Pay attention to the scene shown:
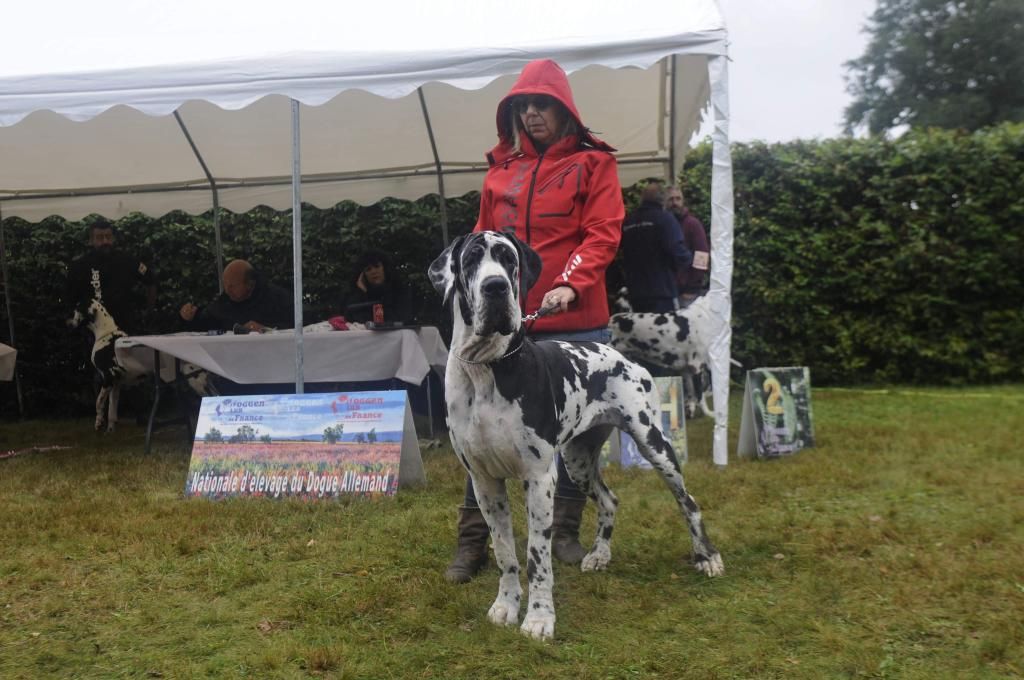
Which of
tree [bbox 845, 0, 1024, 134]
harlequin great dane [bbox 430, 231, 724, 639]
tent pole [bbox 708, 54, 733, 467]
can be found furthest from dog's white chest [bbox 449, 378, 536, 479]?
tree [bbox 845, 0, 1024, 134]

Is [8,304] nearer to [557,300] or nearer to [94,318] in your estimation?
[94,318]

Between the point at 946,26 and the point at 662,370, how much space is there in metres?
22.7

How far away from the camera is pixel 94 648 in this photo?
9.44 ft

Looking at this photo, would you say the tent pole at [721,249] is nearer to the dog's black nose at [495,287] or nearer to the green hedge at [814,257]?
the dog's black nose at [495,287]

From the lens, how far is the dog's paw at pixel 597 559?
11.8 ft

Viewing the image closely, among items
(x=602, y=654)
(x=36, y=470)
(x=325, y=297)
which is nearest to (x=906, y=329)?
(x=325, y=297)

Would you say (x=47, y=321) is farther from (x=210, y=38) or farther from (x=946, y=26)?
(x=946, y=26)

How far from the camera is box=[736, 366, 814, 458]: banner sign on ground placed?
19.3 ft

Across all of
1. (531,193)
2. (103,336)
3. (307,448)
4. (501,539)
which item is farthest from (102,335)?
(501,539)

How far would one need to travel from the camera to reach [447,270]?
9.22 ft

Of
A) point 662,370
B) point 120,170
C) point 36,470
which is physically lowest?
point 36,470

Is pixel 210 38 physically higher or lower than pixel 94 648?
higher

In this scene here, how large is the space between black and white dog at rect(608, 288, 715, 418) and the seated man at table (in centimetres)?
303

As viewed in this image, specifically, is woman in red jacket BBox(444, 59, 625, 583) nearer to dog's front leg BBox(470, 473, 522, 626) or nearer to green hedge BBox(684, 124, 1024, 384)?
dog's front leg BBox(470, 473, 522, 626)
